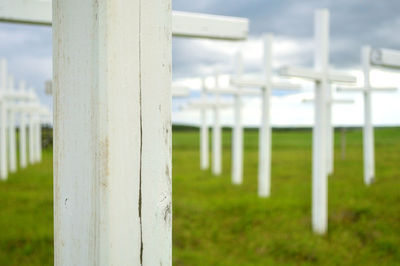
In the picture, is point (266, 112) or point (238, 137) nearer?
point (266, 112)

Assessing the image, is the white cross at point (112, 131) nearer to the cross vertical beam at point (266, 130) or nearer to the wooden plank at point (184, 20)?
the wooden plank at point (184, 20)

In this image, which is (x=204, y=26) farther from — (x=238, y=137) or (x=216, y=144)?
(x=216, y=144)

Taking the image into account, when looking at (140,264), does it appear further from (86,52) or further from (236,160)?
(236,160)

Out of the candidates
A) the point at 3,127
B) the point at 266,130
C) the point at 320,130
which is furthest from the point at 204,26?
the point at 3,127

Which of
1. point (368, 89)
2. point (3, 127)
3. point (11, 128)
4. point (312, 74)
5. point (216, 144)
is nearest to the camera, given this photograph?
point (312, 74)

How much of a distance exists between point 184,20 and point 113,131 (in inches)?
61.8

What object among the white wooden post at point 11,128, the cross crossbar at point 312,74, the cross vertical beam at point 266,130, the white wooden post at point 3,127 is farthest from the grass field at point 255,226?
the white wooden post at point 11,128

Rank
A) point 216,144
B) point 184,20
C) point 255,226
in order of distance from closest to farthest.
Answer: point 184,20
point 255,226
point 216,144

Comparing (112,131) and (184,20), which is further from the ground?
(184,20)

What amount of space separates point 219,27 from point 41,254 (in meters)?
3.19

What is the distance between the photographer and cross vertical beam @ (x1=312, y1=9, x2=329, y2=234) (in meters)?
4.96

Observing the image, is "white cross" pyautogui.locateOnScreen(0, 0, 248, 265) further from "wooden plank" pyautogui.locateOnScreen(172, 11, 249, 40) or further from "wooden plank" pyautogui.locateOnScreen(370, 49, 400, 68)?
"wooden plank" pyautogui.locateOnScreen(370, 49, 400, 68)

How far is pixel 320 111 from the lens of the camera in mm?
4980

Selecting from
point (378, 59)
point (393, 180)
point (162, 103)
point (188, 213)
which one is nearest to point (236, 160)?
point (188, 213)
